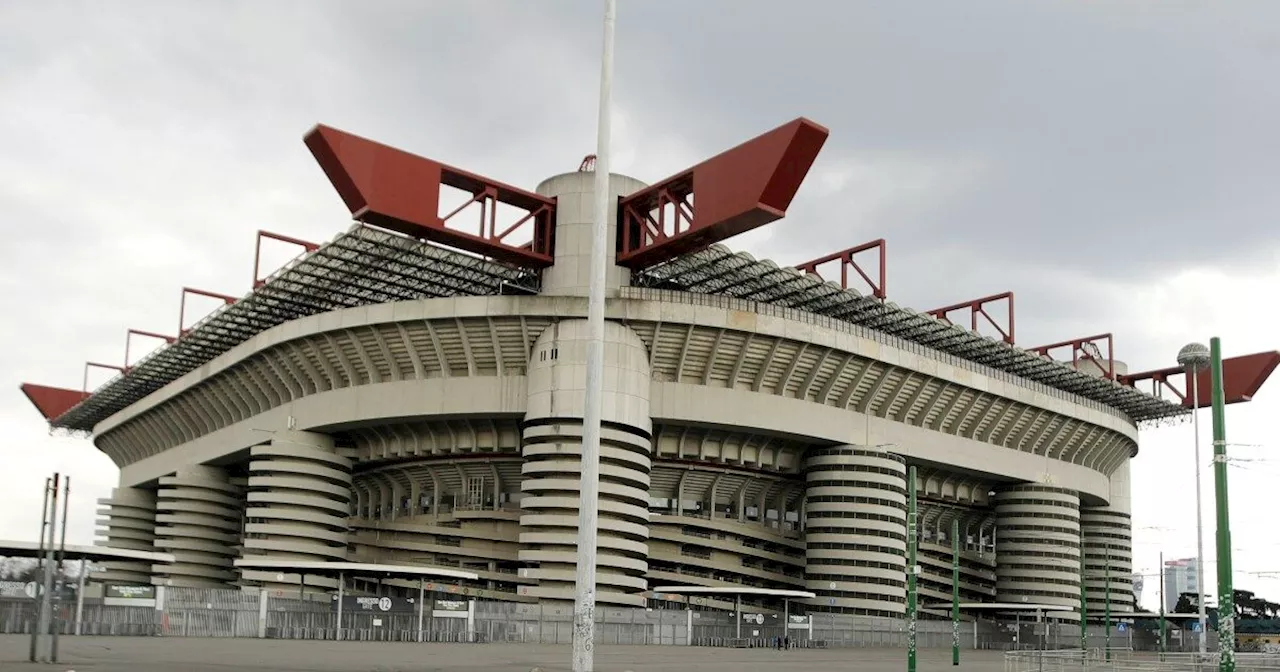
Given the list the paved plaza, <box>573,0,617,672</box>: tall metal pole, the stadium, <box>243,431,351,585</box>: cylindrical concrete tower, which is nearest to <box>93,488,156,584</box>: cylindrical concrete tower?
the stadium

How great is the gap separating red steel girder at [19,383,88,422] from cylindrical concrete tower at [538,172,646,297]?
6812 cm

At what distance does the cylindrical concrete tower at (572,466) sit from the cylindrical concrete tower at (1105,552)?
50053 mm

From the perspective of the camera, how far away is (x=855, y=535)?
77.1m

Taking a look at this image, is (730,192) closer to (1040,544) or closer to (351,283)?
(351,283)

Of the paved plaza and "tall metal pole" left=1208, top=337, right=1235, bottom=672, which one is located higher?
"tall metal pole" left=1208, top=337, right=1235, bottom=672

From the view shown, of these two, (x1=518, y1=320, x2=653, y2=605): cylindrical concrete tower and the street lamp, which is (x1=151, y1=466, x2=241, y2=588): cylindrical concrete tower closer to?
(x1=518, y1=320, x2=653, y2=605): cylindrical concrete tower

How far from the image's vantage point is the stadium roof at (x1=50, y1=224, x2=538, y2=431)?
6706 cm

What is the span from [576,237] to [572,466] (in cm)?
1160

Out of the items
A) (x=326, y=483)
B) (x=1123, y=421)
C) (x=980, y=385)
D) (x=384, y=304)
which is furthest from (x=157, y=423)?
(x=1123, y=421)

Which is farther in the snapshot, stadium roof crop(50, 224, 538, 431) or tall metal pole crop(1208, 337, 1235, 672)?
stadium roof crop(50, 224, 538, 431)

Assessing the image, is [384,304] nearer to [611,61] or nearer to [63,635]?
[63,635]

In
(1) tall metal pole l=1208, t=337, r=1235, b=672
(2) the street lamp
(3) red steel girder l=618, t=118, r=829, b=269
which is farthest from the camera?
(3) red steel girder l=618, t=118, r=829, b=269

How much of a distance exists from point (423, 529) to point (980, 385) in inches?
1384

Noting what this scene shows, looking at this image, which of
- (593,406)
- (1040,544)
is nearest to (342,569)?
(593,406)
